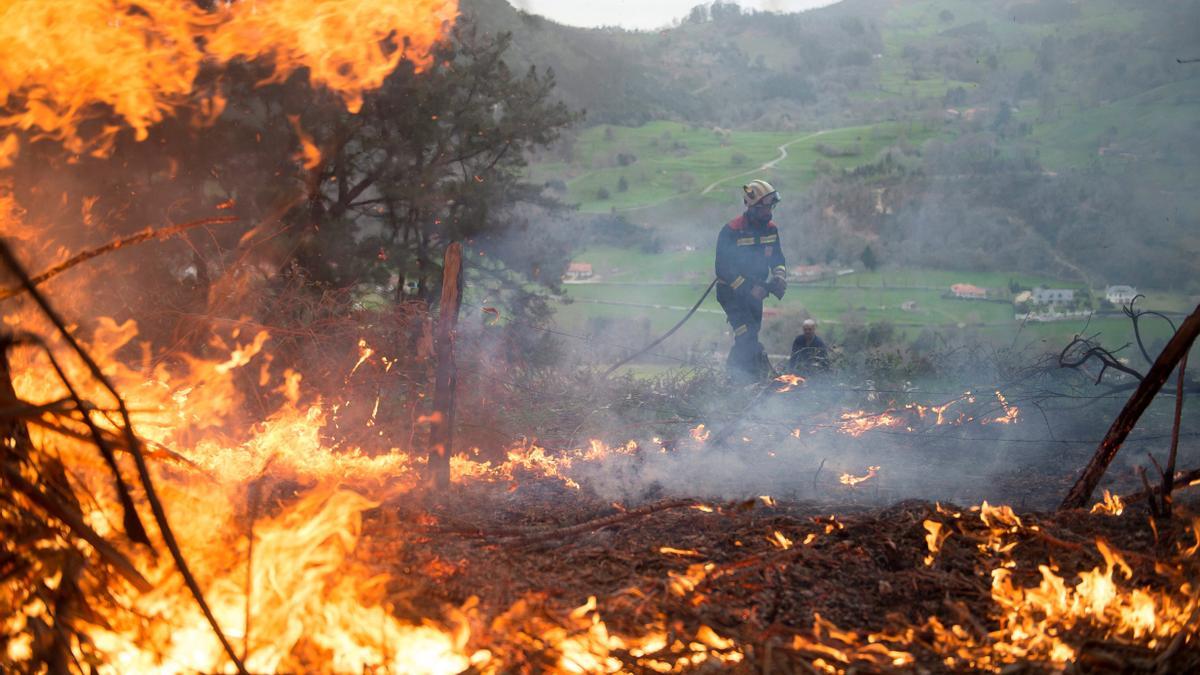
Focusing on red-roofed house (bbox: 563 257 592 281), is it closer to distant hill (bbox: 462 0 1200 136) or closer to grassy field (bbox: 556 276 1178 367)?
grassy field (bbox: 556 276 1178 367)

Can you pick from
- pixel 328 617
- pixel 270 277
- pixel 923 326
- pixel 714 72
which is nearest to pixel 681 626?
pixel 328 617

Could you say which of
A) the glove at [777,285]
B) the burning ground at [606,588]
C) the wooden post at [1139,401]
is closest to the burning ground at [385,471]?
the burning ground at [606,588]

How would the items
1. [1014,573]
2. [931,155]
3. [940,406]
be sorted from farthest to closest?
[931,155], [940,406], [1014,573]

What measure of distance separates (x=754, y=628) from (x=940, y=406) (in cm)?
674

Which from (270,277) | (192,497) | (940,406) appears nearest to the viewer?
(192,497)

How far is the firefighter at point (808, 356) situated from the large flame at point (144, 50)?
5.57 m

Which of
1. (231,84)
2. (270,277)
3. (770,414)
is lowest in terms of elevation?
(770,414)

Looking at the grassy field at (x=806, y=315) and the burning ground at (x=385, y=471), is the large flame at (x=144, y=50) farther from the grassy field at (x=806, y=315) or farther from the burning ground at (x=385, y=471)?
the grassy field at (x=806, y=315)

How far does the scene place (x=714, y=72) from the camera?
3547 cm

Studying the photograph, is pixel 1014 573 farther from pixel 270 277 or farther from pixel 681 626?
pixel 270 277

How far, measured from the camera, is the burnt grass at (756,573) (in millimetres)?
3004

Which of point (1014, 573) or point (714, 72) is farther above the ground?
point (714, 72)

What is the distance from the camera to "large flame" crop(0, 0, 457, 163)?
5227 millimetres

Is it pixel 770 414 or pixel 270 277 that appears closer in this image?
pixel 770 414
